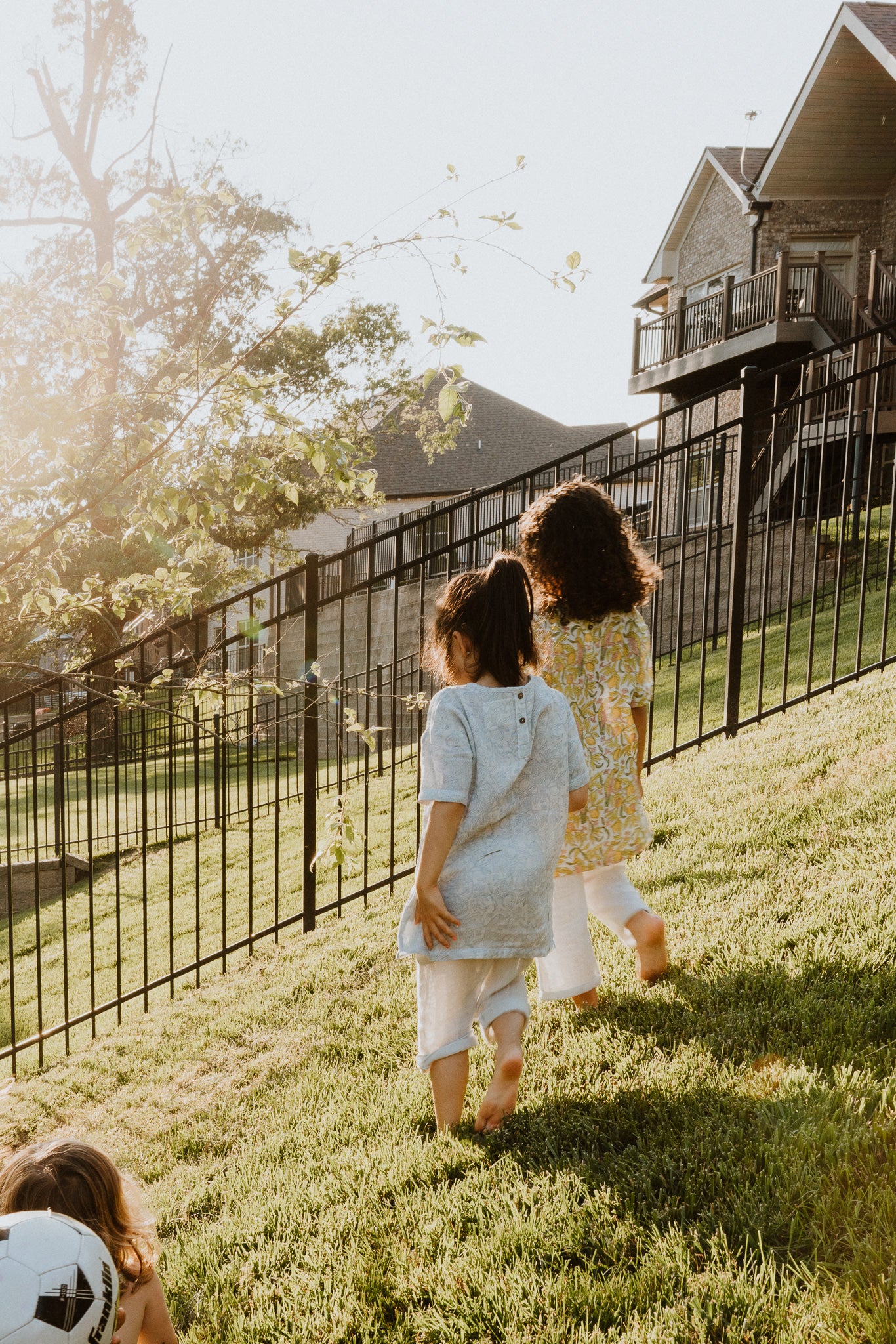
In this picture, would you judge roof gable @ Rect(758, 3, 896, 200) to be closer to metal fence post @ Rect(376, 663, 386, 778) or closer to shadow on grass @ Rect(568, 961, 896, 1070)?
metal fence post @ Rect(376, 663, 386, 778)

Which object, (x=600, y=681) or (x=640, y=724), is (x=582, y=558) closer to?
(x=600, y=681)

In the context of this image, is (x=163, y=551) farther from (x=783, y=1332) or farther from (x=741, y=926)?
(x=783, y=1332)

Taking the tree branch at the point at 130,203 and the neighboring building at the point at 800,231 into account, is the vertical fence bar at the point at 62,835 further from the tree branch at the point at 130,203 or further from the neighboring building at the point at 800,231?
the tree branch at the point at 130,203

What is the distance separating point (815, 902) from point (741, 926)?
0.77ft

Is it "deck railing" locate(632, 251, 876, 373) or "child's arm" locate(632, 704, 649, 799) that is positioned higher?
"deck railing" locate(632, 251, 876, 373)

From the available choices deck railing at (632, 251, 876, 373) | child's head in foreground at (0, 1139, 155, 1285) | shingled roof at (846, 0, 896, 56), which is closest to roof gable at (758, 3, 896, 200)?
shingled roof at (846, 0, 896, 56)

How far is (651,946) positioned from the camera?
2.75m

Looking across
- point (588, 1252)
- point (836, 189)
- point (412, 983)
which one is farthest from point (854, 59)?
point (588, 1252)

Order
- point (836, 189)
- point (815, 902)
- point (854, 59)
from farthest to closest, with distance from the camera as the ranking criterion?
1. point (836, 189)
2. point (854, 59)
3. point (815, 902)

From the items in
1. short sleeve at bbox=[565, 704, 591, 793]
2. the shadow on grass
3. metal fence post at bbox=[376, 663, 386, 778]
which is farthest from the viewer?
metal fence post at bbox=[376, 663, 386, 778]

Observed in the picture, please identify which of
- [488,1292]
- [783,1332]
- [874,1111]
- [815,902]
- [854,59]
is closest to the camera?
[783,1332]

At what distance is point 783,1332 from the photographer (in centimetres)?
146

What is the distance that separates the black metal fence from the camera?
12.8 ft

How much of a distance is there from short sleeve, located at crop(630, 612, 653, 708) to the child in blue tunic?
0.52 m
